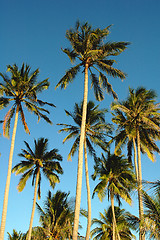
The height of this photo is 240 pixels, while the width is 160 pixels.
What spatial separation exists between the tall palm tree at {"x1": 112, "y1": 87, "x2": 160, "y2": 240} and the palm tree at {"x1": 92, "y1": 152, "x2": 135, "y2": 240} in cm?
355

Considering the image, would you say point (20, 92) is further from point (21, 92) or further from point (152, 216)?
point (152, 216)

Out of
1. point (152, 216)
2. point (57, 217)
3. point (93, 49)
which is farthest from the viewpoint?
point (57, 217)

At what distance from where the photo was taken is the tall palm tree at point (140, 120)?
21.4 meters

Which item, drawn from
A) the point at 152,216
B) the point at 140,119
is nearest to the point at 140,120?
the point at 140,119

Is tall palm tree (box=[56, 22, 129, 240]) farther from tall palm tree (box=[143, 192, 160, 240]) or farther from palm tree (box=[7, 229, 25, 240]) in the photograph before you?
palm tree (box=[7, 229, 25, 240])

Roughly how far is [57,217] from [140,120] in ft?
41.5

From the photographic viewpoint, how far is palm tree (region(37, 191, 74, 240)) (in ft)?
77.0

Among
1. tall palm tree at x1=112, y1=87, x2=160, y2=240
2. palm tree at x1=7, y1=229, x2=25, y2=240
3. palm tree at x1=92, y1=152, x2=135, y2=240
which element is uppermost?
tall palm tree at x1=112, y1=87, x2=160, y2=240

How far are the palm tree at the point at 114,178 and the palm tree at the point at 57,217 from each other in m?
3.44

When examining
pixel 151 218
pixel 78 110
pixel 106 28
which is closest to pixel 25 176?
pixel 78 110

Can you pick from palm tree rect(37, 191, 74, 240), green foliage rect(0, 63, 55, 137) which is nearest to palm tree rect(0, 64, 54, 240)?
green foliage rect(0, 63, 55, 137)

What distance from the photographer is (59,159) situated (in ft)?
86.5

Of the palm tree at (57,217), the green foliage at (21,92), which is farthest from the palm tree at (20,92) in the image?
the palm tree at (57,217)

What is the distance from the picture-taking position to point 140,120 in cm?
2153
